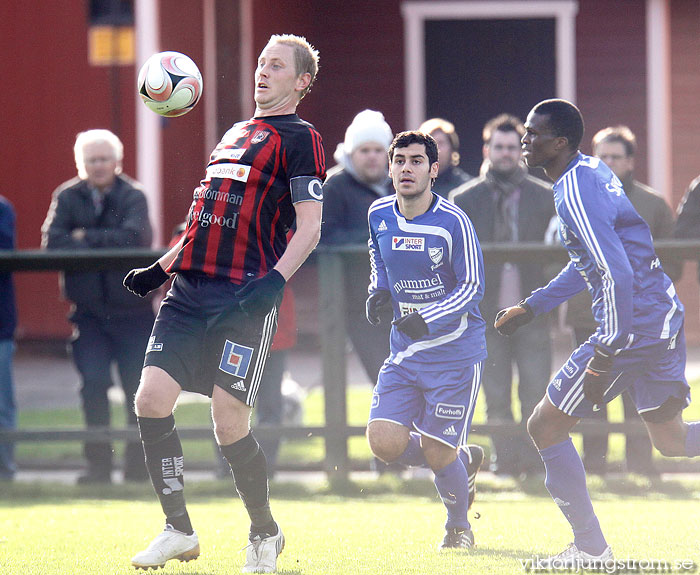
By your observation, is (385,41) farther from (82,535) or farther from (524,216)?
(82,535)

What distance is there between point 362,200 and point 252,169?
296 centimetres

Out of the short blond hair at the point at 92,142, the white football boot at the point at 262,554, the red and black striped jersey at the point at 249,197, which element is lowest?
the white football boot at the point at 262,554

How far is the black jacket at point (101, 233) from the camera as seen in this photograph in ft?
27.0

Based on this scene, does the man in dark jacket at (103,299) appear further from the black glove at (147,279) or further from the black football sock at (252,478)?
the black football sock at (252,478)

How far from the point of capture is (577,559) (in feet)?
16.7

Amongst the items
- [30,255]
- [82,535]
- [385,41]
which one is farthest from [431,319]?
[385,41]

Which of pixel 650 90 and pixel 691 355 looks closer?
pixel 691 355

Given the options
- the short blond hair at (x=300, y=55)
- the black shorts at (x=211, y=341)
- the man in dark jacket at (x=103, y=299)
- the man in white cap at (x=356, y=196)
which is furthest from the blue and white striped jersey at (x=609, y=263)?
the man in dark jacket at (x=103, y=299)

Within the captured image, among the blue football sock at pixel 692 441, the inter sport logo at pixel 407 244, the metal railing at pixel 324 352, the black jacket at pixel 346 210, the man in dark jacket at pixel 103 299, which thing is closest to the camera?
the blue football sock at pixel 692 441

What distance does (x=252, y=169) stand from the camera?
5180 millimetres

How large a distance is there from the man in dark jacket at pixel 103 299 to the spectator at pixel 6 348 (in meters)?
0.47

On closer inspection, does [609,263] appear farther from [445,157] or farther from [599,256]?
[445,157]

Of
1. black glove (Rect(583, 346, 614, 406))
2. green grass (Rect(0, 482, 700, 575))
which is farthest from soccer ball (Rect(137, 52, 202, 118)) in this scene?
black glove (Rect(583, 346, 614, 406))

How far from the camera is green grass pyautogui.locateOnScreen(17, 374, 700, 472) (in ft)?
29.9
